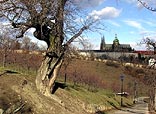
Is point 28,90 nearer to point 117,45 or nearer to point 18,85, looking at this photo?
point 18,85

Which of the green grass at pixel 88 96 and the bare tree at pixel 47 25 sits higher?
the bare tree at pixel 47 25

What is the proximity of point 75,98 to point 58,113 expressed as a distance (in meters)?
5.71

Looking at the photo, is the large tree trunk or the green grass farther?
the green grass

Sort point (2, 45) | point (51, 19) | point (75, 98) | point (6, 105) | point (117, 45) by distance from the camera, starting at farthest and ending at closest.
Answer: point (117, 45)
point (2, 45)
point (75, 98)
point (51, 19)
point (6, 105)

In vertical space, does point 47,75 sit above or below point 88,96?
above

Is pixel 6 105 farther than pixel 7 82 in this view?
No

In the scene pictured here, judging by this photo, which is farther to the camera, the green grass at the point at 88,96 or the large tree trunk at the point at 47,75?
the green grass at the point at 88,96

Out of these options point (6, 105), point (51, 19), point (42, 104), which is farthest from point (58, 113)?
point (51, 19)

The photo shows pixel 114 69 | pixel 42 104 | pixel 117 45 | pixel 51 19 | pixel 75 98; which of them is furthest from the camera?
pixel 117 45

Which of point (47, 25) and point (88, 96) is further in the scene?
point (88, 96)

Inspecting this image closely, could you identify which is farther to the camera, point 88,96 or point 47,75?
point 88,96

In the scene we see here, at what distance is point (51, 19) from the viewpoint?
19.5 m

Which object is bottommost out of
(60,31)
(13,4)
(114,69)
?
(114,69)

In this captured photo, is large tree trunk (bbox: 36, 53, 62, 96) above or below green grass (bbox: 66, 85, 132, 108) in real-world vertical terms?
above
